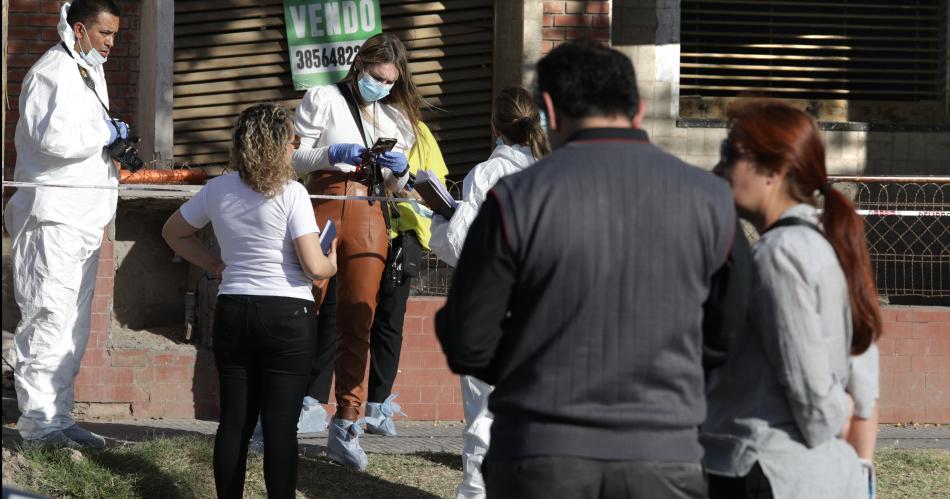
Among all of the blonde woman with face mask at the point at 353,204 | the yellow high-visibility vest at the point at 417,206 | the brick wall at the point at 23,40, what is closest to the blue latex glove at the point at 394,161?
the blonde woman with face mask at the point at 353,204

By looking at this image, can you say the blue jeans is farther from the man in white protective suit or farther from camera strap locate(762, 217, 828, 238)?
camera strap locate(762, 217, 828, 238)

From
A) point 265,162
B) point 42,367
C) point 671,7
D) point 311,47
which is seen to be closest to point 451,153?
point 311,47

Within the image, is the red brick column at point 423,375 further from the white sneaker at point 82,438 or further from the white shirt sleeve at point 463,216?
the white shirt sleeve at point 463,216

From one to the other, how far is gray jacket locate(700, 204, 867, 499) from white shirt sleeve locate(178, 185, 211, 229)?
2.61 m

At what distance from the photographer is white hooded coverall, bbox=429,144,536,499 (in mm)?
5496

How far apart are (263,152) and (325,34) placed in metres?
5.14

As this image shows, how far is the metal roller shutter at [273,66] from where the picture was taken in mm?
9836

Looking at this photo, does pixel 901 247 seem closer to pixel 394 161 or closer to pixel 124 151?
pixel 394 161

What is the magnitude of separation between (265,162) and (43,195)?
1839mm

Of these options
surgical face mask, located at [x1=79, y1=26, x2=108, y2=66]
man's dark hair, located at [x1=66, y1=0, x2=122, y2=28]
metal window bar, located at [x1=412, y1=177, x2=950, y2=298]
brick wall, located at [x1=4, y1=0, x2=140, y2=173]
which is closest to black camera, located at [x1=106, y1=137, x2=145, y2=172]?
surgical face mask, located at [x1=79, y1=26, x2=108, y2=66]

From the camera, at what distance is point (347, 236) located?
20.9 ft

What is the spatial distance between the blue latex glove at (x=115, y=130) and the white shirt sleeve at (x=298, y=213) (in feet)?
6.23

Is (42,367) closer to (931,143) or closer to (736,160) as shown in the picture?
(736,160)

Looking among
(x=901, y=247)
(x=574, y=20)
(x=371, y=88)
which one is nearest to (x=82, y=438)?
(x=371, y=88)
